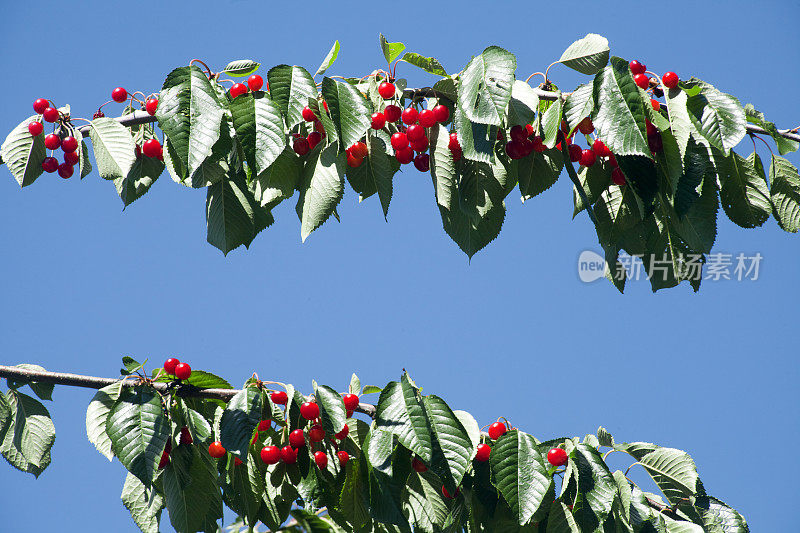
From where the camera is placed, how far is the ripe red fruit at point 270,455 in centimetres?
318

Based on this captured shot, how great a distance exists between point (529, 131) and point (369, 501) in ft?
5.88

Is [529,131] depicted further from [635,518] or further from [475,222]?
[635,518]

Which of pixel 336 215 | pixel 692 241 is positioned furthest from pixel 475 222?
pixel 692 241

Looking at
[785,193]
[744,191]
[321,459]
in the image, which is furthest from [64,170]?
[785,193]

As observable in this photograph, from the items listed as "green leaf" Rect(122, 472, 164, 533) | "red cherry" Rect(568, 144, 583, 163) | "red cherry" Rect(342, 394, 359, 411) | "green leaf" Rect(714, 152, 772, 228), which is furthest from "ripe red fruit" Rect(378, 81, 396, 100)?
"green leaf" Rect(122, 472, 164, 533)

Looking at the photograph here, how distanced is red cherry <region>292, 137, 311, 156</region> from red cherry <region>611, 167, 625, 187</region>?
1.46 meters

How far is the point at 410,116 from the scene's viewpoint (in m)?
3.40

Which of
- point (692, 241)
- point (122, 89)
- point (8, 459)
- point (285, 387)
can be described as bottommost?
point (8, 459)

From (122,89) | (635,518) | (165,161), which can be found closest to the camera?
(635,518)

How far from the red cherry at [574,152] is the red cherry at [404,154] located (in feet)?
2.48

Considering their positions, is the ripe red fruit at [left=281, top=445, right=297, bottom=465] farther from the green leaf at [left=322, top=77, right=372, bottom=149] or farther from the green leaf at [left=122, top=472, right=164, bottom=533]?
the green leaf at [left=322, top=77, right=372, bottom=149]

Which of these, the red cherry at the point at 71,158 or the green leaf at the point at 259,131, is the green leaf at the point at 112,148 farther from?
the green leaf at the point at 259,131

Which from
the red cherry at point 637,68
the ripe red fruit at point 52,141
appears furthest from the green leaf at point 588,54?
the ripe red fruit at point 52,141

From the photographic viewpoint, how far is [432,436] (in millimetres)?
3064
